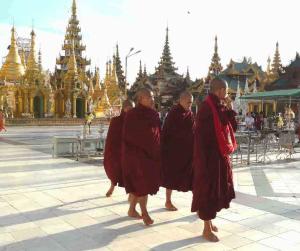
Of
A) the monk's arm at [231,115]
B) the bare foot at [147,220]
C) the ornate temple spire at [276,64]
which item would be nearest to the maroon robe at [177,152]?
the bare foot at [147,220]

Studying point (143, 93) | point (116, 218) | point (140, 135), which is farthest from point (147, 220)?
point (143, 93)

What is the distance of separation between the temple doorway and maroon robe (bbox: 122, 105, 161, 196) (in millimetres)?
36245

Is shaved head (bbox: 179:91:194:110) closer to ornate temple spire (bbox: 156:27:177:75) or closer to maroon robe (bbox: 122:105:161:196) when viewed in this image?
maroon robe (bbox: 122:105:161:196)

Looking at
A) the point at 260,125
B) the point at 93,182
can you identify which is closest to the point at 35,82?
the point at 260,125

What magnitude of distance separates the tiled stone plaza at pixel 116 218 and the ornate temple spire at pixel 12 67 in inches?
1248

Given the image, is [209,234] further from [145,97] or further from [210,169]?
[145,97]

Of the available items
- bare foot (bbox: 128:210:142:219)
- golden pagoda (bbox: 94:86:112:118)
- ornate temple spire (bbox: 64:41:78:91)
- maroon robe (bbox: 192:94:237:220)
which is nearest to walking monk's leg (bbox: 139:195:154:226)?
bare foot (bbox: 128:210:142:219)

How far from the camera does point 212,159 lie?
5.08 m

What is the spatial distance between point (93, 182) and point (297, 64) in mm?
40267

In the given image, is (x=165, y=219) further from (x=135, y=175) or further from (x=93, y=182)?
(x=93, y=182)

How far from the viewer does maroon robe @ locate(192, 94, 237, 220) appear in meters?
5.04

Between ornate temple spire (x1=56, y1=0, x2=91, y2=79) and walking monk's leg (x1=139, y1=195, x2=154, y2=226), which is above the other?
ornate temple spire (x1=56, y1=0, x2=91, y2=79)

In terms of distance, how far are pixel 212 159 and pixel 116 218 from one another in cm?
180

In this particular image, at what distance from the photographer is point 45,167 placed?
10531 mm
